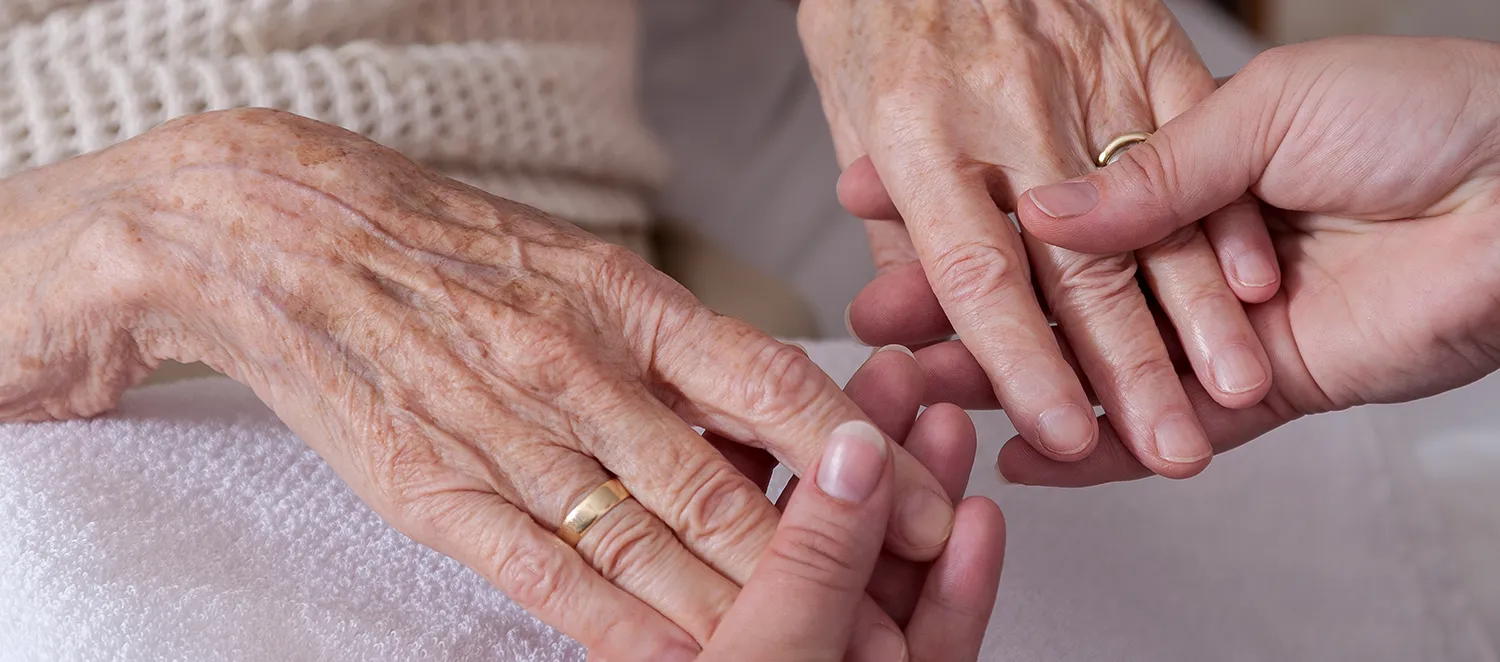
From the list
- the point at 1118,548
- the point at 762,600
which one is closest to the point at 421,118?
the point at 762,600

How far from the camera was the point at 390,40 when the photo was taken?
996 mm

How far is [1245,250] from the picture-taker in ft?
2.68

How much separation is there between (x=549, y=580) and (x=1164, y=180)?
0.48 meters

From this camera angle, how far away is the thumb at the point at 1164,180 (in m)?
0.76

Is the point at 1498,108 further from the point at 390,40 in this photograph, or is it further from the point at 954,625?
the point at 390,40

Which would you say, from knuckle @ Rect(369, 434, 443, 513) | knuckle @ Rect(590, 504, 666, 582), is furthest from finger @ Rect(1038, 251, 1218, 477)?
knuckle @ Rect(369, 434, 443, 513)

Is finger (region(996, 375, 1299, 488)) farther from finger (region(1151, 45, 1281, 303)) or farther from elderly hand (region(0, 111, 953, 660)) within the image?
elderly hand (region(0, 111, 953, 660))

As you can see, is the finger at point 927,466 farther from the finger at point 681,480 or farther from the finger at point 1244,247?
the finger at point 1244,247

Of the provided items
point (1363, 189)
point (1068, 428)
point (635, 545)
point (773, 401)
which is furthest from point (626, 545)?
point (1363, 189)

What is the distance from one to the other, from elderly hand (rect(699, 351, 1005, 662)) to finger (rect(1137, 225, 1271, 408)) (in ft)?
0.83

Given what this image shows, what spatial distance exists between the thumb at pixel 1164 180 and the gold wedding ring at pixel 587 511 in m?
0.33

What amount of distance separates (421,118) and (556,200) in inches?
6.0

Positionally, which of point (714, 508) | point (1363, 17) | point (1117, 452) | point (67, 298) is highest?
point (67, 298)

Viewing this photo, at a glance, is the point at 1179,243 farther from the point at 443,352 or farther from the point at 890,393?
the point at 443,352
